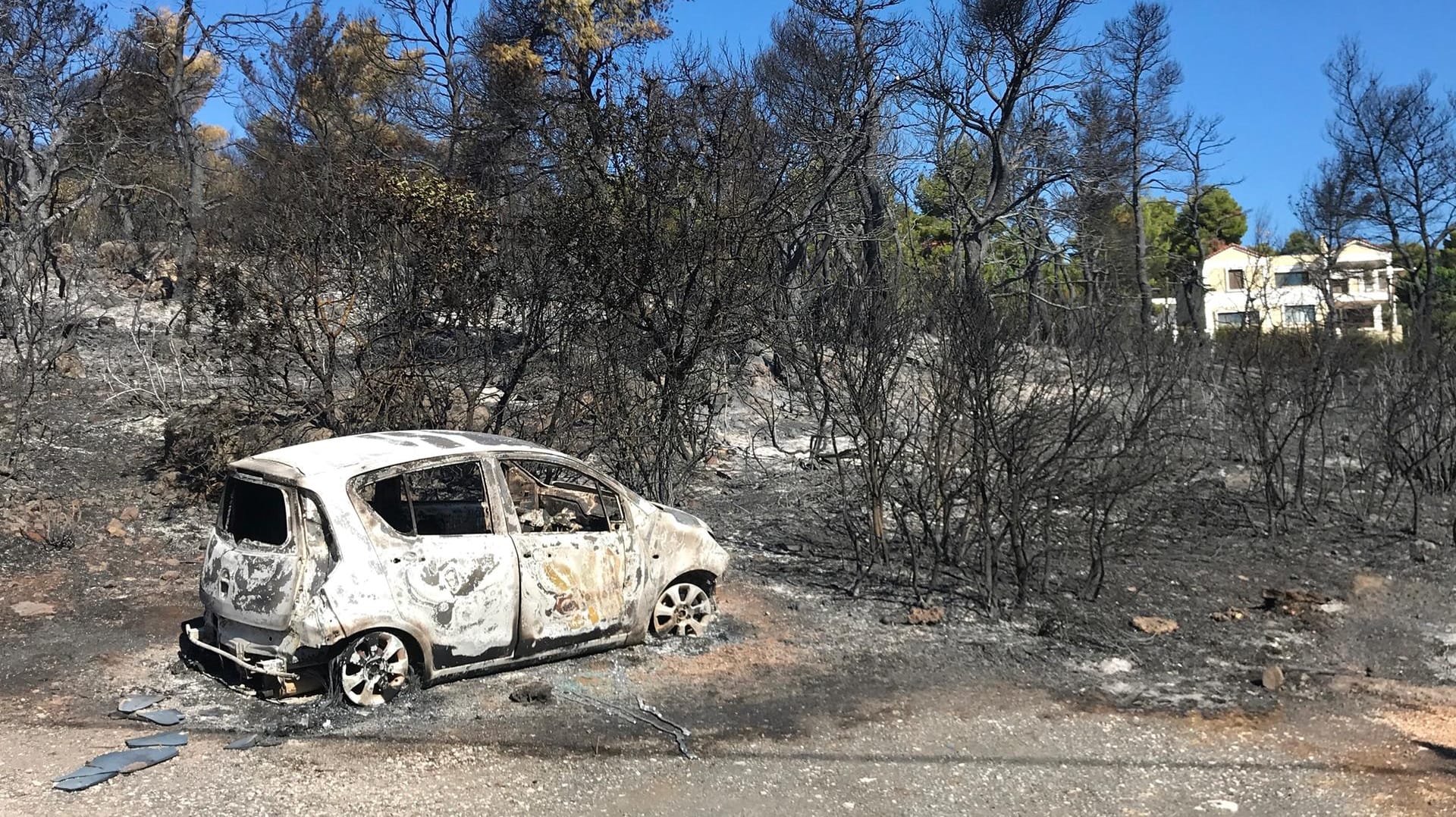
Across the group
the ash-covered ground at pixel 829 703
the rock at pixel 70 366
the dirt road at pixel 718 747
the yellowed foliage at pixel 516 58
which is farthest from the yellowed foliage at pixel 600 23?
the dirt road at pixel 718 747

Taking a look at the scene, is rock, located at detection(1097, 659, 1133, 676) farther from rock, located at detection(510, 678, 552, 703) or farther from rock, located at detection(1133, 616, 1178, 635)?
rock, located at detection(510, 678, 552, 703)

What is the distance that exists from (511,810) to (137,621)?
459 cm

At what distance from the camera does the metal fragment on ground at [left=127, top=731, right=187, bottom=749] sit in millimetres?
5375

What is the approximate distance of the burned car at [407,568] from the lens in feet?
19.0

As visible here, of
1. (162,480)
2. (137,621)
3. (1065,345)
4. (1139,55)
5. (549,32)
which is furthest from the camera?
(1139,55)

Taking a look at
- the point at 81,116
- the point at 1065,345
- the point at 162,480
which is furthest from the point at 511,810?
the point at 81,116

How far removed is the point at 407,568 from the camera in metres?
6.00

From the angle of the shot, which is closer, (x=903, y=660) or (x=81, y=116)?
(x=903, y=660)

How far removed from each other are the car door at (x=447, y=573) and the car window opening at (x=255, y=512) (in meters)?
0.44

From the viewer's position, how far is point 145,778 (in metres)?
4.97

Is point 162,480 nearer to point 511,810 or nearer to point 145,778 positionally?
point 145,778

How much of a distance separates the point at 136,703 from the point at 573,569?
2.50 meters

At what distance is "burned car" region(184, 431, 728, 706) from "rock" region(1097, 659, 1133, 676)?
291cm

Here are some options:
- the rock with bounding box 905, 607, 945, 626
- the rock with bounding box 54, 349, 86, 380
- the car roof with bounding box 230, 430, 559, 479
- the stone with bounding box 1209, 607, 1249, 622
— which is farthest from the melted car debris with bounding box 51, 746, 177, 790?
the rock with bounding box 54, 349, 86, 380
